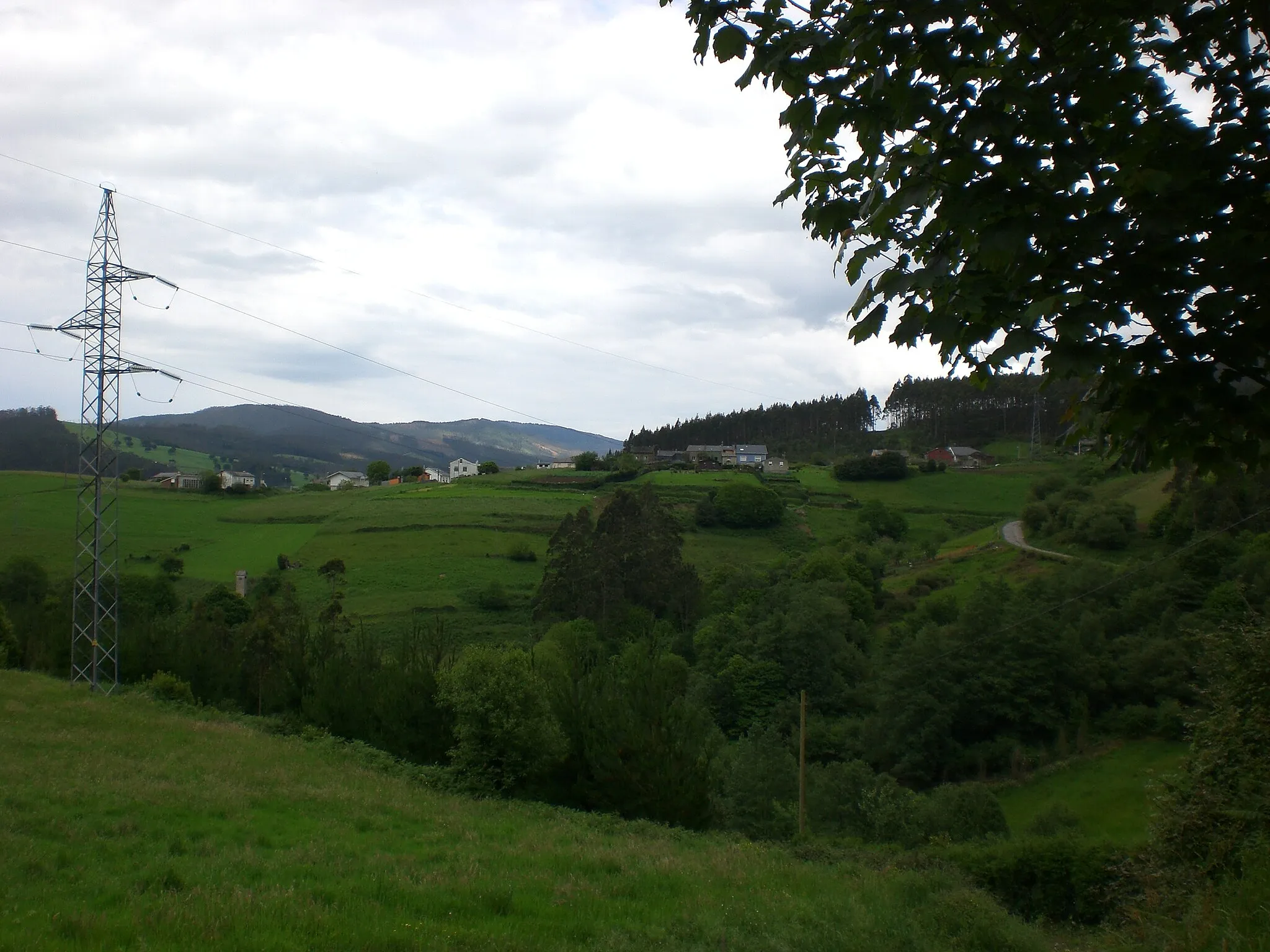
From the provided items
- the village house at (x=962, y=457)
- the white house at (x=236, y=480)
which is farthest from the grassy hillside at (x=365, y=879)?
the village house at (x=962, y=457)

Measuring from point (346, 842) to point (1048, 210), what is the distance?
13399mm

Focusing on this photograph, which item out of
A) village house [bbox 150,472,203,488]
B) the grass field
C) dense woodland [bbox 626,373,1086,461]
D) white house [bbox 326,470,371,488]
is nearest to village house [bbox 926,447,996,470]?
dense woodland [bbox 626,373,1086,461]

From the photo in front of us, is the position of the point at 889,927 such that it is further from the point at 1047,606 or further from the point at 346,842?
the point at 1047,606

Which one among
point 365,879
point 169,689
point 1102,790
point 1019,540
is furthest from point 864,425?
point 365,879

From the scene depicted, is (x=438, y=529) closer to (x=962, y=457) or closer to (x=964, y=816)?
(x=964, y=816)

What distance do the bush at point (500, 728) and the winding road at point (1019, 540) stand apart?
39.4 metres

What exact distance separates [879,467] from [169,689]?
75.6m

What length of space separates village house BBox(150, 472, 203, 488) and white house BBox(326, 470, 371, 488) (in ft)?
78.7

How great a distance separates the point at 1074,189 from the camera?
375 centimetres

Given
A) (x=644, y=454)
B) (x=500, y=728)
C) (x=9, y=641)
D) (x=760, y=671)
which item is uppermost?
(x=644, y=454)

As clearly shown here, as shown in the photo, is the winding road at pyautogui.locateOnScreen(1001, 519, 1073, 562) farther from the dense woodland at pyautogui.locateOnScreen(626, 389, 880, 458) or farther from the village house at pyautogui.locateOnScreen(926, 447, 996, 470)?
the dense woodland at pyautogui.locateOnScreen(626, 389, 880, 458)

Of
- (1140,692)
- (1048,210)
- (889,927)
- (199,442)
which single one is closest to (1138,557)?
(1140,692)

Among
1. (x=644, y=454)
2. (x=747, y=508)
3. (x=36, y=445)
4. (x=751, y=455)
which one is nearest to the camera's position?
(x=36, y=445)

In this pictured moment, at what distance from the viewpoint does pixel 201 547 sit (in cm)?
6100
